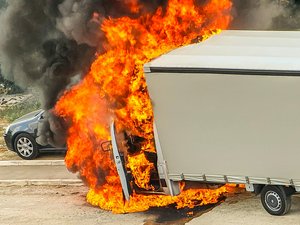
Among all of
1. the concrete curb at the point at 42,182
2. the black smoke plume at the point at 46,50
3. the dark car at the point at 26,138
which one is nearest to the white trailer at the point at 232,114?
the black smoke plume at the point at 46,50

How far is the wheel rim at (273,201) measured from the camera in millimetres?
10336

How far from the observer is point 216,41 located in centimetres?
1088

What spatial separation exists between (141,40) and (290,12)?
868cm

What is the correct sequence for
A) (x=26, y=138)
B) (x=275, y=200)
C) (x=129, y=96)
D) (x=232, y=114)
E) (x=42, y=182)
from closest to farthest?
(x=232, y=114)
(x=275, y=200)
(x=129, y=96)
(x=42, y=182)
(x=26, y=138)

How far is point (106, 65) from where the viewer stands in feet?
37.6

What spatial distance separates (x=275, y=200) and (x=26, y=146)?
747 centimetres

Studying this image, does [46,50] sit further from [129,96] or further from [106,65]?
[129,96]

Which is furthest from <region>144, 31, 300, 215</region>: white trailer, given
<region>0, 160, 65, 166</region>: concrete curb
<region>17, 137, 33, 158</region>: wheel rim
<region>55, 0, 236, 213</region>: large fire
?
<region>17, 137, 33, 158</region>: wheel rim

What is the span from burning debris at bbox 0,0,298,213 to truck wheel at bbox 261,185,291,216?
4.45 ft

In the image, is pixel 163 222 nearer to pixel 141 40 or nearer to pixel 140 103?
pixel 140 103

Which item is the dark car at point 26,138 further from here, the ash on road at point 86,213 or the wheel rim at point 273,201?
the wheel rim at point 273,201

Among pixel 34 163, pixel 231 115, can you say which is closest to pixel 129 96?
pixel 231 115

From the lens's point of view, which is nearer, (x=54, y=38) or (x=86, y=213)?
(x=86, y=213)

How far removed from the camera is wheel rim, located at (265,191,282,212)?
1034 cm
